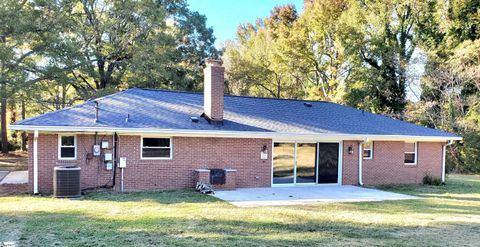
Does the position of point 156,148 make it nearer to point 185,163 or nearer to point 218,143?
point 185,163

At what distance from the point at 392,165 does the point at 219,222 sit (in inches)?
417

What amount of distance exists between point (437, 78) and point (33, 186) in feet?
85.5

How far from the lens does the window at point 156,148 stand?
12938mm

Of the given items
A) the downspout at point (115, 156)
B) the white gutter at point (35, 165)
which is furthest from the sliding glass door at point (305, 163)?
the white gutter at point (35, 165)

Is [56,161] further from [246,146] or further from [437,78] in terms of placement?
[437,78]

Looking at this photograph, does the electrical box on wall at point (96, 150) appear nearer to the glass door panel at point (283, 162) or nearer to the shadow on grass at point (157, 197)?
the shadow on grass at point (157, 197)

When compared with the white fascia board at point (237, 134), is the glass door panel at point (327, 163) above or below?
below

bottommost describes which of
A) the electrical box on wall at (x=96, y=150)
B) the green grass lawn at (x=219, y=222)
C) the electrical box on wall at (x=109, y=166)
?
the green grass lawn at (x=219, y=222)

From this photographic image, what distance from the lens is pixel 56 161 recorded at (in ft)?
39.3

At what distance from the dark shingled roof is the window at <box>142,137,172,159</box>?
0.56m

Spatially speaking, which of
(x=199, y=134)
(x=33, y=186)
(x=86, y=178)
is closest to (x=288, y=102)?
(x=199, y=134)

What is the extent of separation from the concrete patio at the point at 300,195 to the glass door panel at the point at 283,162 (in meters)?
0.61

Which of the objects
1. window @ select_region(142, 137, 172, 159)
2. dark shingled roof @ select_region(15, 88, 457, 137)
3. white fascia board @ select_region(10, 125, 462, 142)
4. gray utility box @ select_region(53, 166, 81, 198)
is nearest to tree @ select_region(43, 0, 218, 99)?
dark shingled roof @ select_region(15, 88, 457, 137)

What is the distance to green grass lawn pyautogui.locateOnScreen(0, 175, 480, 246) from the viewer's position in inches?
268
